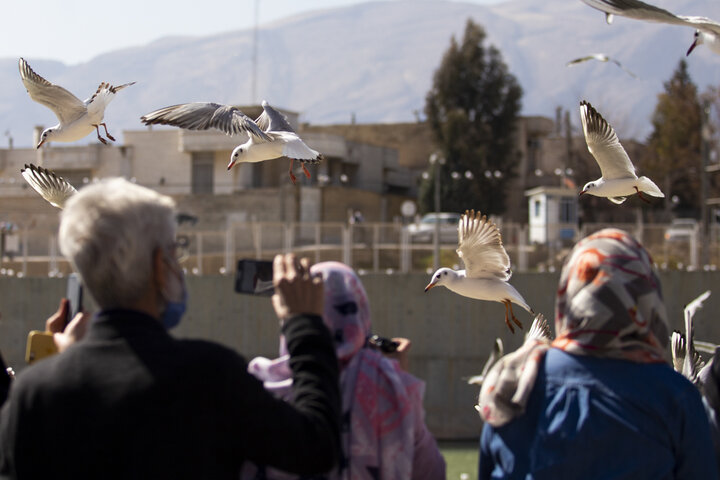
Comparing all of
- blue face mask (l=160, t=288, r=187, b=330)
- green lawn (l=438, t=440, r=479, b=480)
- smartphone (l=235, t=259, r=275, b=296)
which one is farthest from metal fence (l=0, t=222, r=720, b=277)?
blue face mask (l=160, t=288, r=187, b=330)

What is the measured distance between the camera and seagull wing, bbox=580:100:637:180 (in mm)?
4613

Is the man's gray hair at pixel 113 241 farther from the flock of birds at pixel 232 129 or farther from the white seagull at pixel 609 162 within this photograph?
the white seagull at pixel 609 162

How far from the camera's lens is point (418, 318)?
72.0ft

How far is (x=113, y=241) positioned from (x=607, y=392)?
1496 mm

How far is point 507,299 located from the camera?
524 centimetres

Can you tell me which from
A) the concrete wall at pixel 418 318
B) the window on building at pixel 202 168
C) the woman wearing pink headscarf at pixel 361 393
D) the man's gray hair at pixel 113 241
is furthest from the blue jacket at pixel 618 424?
the window on building at pixel 202 168

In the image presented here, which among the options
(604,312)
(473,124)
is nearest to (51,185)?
(604,312)

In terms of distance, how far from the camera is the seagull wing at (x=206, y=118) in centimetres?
436

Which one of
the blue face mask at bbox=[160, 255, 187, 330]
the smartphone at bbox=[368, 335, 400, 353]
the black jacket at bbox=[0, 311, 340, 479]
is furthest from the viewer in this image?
the smartphone at bbox=[368, 335, 400, 353]

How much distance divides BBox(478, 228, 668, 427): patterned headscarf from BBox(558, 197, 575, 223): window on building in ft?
104

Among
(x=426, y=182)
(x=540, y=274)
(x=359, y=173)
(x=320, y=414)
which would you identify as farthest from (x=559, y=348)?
(x=359, y=173)

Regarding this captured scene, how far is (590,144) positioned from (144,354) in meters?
2.85

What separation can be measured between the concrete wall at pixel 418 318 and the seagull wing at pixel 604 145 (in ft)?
54.9

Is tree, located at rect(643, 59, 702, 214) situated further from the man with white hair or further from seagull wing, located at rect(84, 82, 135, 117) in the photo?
the man with white hair
